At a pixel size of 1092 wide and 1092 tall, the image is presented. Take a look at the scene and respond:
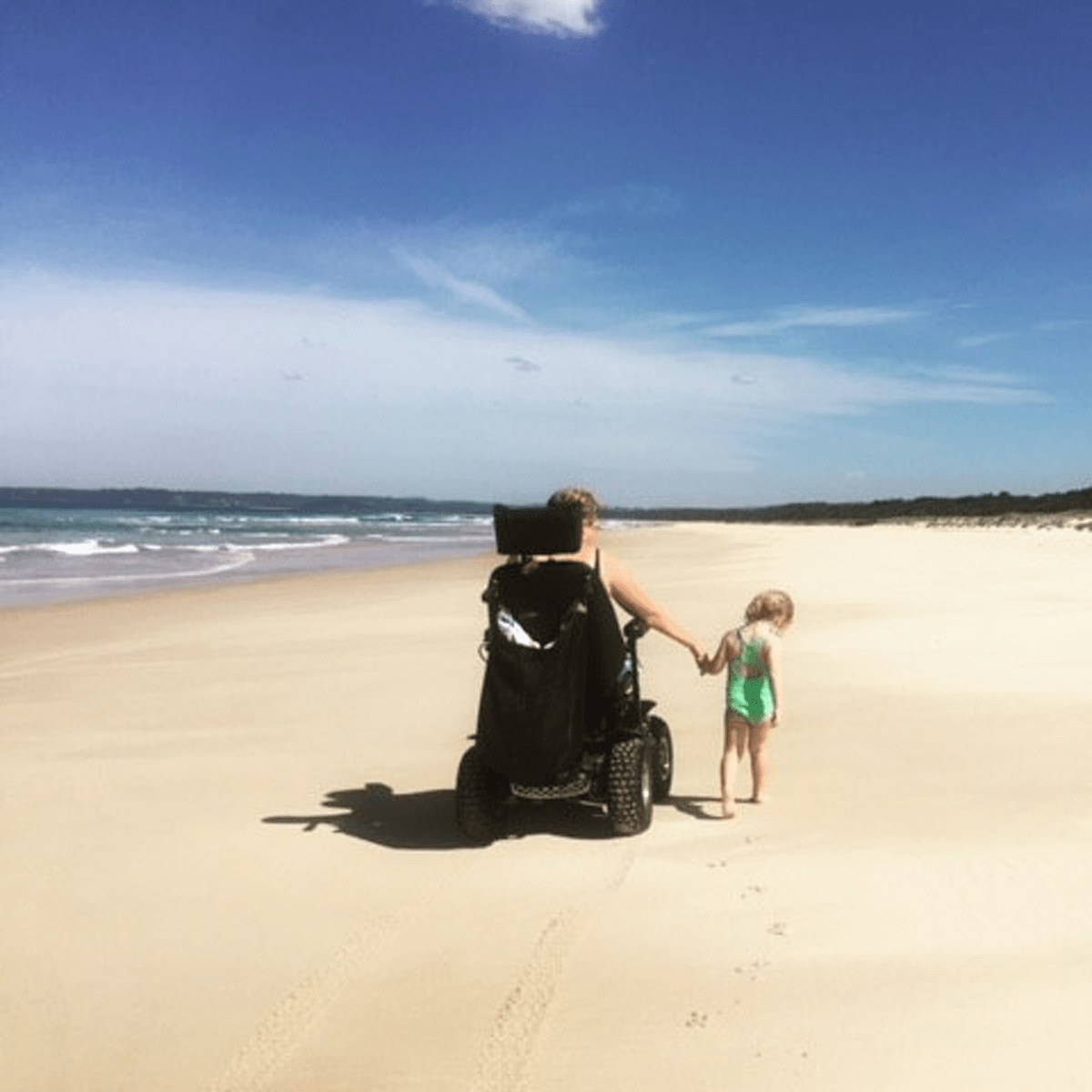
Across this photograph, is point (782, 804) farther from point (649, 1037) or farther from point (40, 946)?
point (40, 946)

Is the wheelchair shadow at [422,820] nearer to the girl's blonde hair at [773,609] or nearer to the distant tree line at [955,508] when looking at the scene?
the girl's blonde hair at [773,609]

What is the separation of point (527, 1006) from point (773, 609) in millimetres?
2858

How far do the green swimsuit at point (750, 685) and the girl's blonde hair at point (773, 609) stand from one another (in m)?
0.13

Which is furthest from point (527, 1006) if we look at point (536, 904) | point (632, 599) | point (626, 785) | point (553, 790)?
point (632, 599)

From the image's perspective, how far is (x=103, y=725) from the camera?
28.7 feet

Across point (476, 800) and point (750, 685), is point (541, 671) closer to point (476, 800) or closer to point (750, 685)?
point (476, 800)

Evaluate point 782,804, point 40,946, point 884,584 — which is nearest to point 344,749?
point 782,804

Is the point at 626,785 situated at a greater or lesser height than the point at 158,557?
greater

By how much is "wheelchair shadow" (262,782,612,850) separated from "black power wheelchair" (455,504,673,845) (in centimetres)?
26

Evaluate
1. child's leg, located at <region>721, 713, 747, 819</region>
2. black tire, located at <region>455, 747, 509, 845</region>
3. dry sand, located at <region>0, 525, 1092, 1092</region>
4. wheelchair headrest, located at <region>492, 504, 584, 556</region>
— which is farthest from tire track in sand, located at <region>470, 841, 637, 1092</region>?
wheelchair headrest, located at <region>492, 504, 584, 556</region>

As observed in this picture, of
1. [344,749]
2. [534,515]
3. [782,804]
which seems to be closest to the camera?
[534,515]

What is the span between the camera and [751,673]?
6109 mm

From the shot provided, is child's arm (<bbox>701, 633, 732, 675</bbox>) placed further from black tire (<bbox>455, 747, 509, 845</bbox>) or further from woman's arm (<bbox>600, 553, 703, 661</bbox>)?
black tire (<bbox>455, 747, 509, 845</bbox>)

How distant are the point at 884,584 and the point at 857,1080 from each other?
16.6 meters
